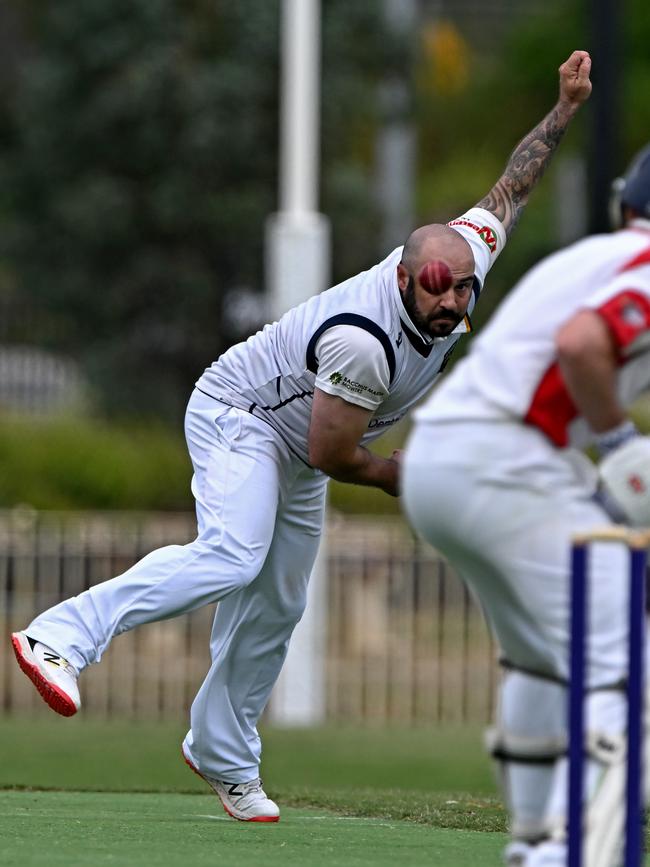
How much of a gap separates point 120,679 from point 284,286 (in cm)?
325

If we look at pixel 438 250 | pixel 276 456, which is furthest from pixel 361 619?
pixel 438 250

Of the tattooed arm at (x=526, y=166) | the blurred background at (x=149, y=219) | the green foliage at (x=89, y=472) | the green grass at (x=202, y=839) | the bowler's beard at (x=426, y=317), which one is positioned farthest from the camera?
the blurred background at (x=149, y=219)

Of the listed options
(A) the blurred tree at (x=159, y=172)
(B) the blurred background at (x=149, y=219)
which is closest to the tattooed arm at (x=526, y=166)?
(B) the blurred background at (x=149, y=219)

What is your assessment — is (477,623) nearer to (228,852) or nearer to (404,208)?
(228,852)

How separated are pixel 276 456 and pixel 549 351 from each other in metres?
2.13

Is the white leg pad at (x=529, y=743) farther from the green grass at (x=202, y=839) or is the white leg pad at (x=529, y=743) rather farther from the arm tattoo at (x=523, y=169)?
the arm tattoo at (x=523, y=169)

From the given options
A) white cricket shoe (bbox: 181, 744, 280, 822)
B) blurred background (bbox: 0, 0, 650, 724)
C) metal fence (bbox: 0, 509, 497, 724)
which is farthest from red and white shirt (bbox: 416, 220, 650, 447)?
blurred background (bbox: 0, 0, 650, 724)

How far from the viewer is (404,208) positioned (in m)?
27.2

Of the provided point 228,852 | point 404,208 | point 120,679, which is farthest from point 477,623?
point 404,208

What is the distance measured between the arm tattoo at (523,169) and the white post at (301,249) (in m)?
Result: 7.89

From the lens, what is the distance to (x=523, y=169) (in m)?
6.56

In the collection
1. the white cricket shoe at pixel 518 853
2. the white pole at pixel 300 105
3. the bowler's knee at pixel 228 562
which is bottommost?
the white cricket shoe at pixel 518 853

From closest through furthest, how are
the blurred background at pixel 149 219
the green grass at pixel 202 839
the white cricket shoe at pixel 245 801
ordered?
the green grass at pixel 202 839
the white cricket shoe at pixel 245 801
the blurred background at pixel 149 219

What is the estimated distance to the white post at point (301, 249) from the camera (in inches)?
572
